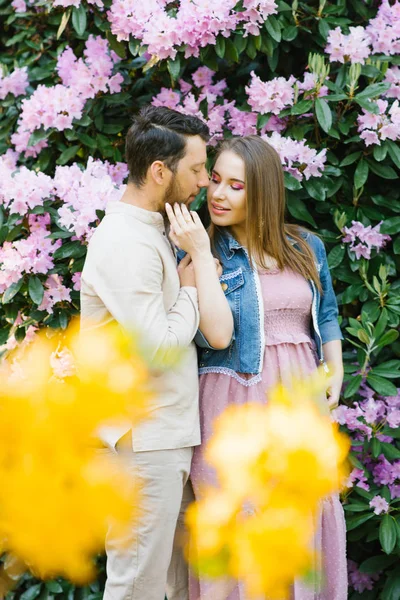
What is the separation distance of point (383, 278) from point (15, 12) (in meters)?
1.93

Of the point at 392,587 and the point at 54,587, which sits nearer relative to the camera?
the point at 392,587

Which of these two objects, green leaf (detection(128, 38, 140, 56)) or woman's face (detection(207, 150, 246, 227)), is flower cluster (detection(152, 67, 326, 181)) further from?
woman's face (detection(207, 150, 246, 227))

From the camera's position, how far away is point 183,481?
7.03 feet

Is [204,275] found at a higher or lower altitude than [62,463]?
lower

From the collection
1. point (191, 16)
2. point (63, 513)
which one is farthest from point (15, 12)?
point (63, 513)

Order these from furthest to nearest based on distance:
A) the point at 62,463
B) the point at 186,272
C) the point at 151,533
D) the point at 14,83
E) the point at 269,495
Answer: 1. the point at 14,83
2. the point at 186,272
3. the point at 151,533
4. the point at 269,495
5. the point at 62,463

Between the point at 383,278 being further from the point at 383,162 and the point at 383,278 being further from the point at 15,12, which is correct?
the point at 15,12

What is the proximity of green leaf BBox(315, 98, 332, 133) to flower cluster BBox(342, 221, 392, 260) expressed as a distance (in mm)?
386

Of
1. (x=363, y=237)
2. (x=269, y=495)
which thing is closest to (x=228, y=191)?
(x=363, y=237)

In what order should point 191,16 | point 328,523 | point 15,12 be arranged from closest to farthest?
point 328,523, point 191,16, point 15,12

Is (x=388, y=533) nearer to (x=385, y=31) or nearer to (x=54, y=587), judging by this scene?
(x=54, y=587)

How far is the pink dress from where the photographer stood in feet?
7.27

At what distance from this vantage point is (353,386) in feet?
8.70

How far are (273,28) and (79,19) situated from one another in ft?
2.41
